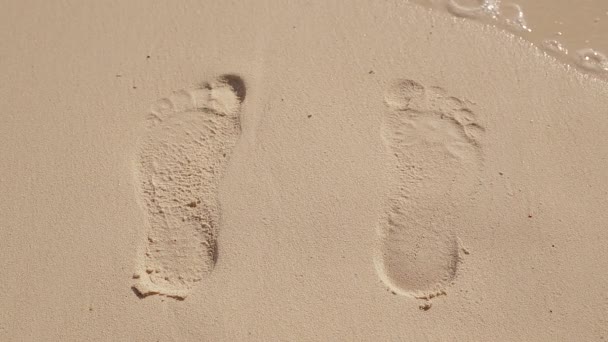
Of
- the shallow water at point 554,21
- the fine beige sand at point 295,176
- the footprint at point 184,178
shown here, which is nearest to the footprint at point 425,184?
the fine beige sand at point 295,176

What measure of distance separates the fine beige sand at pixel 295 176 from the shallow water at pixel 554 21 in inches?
0.9

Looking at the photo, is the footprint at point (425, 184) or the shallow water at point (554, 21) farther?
the shallow water at point (554, 21)

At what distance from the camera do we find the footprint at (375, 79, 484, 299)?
217cm

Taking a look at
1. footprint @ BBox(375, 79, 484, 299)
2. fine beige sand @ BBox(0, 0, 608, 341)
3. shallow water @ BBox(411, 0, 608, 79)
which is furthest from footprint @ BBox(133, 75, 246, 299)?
shallow water @ BBox(411, 0, 608, 79)

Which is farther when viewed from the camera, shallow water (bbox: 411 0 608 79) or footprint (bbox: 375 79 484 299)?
shallow water (bbox: 411 0 608 79)

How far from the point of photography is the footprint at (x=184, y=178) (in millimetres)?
2199

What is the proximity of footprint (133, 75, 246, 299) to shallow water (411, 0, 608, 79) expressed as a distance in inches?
39.3

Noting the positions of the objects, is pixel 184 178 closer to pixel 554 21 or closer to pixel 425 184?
pixel 425 184

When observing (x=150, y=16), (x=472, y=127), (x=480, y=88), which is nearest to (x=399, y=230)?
(x=472, y=127)

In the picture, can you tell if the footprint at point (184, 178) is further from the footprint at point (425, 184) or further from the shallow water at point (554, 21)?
the shallow water at point (554, 21)

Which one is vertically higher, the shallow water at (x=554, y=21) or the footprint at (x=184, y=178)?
the shallow water at (x=554, y=21)

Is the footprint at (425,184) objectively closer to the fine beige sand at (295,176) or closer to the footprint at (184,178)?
the fine beige sand at (295,176)

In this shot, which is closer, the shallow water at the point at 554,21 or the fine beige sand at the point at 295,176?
the fine beige sand at the point at 295,176

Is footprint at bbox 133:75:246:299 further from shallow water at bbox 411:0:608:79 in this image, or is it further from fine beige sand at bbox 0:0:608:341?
shallow water at bbox 411:0:608:79
